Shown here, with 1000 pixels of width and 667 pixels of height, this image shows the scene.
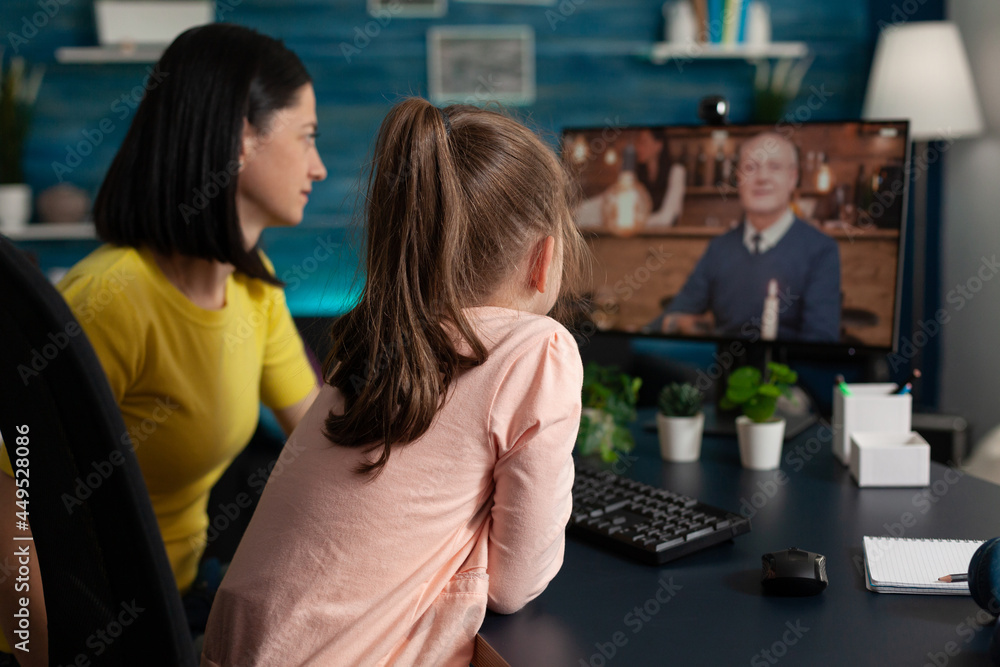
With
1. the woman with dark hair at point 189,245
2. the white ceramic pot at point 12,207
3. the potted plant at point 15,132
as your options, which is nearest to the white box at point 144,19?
the potted plant at point 15,132

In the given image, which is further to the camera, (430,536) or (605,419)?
(605,419)

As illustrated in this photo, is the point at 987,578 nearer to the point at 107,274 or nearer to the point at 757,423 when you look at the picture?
the point at 757,423

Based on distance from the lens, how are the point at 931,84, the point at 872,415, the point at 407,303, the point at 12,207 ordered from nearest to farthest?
the point at 407,303 < the point at 872,415 < the point at 931,84 < the point at 12,207

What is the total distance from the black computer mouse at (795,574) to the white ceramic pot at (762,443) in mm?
419

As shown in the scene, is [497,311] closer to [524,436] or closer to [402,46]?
[524,436]

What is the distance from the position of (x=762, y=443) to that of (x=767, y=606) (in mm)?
472

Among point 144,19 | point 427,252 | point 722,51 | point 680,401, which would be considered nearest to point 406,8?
point 144,19

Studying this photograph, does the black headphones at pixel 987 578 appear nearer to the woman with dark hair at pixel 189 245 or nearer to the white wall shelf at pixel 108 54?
the woman with dark hair at pixel 189 245

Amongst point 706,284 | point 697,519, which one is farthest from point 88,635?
point 706,284

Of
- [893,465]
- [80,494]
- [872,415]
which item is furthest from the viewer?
[872,415]

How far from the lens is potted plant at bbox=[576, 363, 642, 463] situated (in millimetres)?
1341

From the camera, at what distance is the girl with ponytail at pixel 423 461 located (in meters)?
0.81

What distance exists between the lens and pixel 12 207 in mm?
2975

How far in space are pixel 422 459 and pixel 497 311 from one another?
0.56 feet
